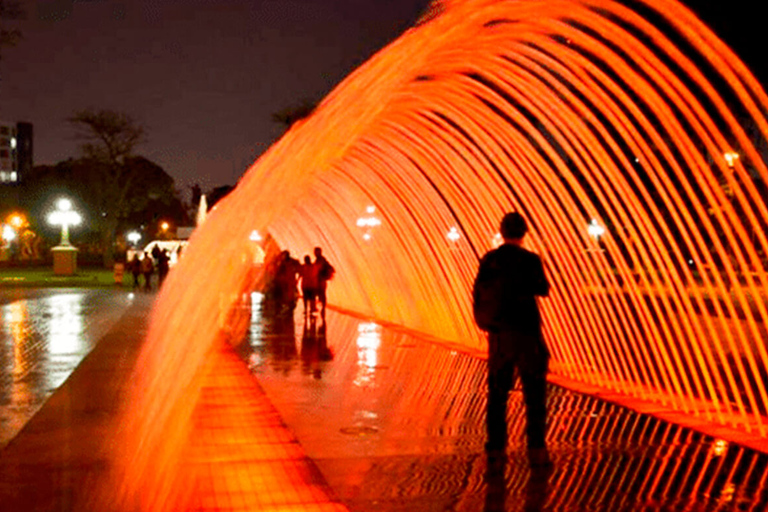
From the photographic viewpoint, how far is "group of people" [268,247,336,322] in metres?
21.2

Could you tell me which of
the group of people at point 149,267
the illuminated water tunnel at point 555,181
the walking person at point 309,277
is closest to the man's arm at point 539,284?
the illuminated water tunnel at point 555,181

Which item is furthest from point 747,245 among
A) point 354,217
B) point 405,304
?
point 354,217

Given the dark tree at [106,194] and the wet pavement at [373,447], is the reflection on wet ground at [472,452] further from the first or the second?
the dark tree at [106,194]

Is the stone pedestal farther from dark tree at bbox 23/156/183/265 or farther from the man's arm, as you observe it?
the man's arm

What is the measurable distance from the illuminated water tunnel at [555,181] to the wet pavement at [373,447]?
29.1 inches

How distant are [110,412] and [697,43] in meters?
7.27

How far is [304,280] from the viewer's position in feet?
70.8

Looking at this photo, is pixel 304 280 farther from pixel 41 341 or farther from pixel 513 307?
pixel 513 307

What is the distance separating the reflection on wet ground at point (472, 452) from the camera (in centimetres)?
669

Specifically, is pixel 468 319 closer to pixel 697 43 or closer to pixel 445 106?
pixel 445 106

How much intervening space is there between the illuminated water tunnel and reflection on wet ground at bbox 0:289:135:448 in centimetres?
137

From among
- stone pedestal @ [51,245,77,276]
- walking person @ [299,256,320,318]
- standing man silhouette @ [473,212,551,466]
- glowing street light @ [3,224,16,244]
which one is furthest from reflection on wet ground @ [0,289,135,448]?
glowing street light @ [3,224,16,244]

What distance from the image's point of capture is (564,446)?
8375mm

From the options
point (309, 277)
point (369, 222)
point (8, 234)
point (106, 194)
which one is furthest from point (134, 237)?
point (309, 277)
